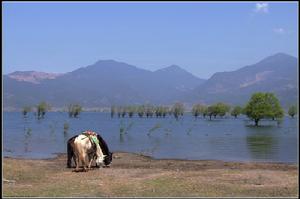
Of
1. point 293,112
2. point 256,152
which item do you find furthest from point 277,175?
point 293,112

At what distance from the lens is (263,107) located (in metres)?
97.9

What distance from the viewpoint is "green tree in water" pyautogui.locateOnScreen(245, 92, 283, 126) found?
97750 mm

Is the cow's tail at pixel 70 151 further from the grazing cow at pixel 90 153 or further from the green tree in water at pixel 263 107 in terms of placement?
the green tree in water at pixel 263 107

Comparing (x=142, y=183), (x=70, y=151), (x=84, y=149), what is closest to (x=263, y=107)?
(x=70, y=151)

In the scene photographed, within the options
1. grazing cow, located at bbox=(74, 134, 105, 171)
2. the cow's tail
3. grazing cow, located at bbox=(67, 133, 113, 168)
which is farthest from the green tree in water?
grazing cow, located at bbox=(74, 134, 105, 171)

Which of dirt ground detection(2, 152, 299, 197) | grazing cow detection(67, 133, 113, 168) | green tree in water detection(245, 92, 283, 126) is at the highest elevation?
green tree in water detection(245, 92, 283, 126)

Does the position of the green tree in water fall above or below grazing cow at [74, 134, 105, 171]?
above

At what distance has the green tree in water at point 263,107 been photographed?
97.8 m

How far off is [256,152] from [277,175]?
16.9 m

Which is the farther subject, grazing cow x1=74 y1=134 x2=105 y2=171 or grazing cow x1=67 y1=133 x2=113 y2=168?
grazing cow x1=67 y1=133 x2=113 y2=168

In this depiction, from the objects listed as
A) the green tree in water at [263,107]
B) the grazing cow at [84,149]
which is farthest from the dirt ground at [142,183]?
the green tree in water at [263,107]

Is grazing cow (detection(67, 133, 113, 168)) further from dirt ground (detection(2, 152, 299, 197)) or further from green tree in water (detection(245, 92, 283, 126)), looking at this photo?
green tree in water (detection(245, 92, 283, 126))

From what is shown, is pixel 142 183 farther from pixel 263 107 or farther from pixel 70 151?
pixel 263 107

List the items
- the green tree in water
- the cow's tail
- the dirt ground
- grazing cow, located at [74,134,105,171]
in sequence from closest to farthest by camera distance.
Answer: the dirt ground → grazing cow, located at [74,134,105,171] → the cow's tail → the green tree in water
